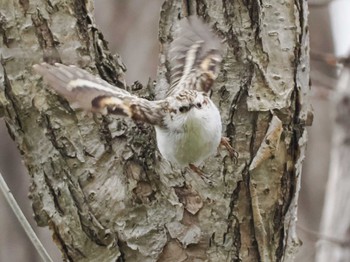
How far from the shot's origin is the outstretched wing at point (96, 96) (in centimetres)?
219

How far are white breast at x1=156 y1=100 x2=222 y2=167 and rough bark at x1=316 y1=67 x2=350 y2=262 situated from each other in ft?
5.34

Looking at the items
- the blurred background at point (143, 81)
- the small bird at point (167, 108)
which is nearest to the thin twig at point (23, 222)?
the small bird at point (167, 108)

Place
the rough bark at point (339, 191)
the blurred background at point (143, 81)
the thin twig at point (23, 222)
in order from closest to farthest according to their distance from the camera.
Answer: the thin twig at point (23, 222) → the rough bark at point (339, 191) → the blurred background at point (143, 81)

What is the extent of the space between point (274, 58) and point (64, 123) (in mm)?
579

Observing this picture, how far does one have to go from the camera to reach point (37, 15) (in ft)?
7.92

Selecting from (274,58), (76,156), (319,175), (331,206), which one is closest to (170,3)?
(274,58)

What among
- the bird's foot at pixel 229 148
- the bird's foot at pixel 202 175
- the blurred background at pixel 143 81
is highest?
the bird's foot at pixel 229 148

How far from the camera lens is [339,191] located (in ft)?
13.3

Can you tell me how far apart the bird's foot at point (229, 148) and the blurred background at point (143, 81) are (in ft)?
9.76

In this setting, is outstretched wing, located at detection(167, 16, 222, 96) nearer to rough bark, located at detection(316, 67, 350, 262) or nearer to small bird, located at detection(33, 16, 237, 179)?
small bird, located at detection(33, 16, 237, 179)

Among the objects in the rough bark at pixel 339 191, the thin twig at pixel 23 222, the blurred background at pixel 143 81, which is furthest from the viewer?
the blurred background at pixel 143 81

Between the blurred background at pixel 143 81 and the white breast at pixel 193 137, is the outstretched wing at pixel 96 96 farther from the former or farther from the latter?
the blurred background at pixel 143 81

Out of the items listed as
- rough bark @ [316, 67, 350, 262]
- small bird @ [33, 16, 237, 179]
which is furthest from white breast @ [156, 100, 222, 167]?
rough bark @ [316, 67, 350, 262]

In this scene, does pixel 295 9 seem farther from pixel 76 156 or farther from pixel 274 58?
pixel 76 156
